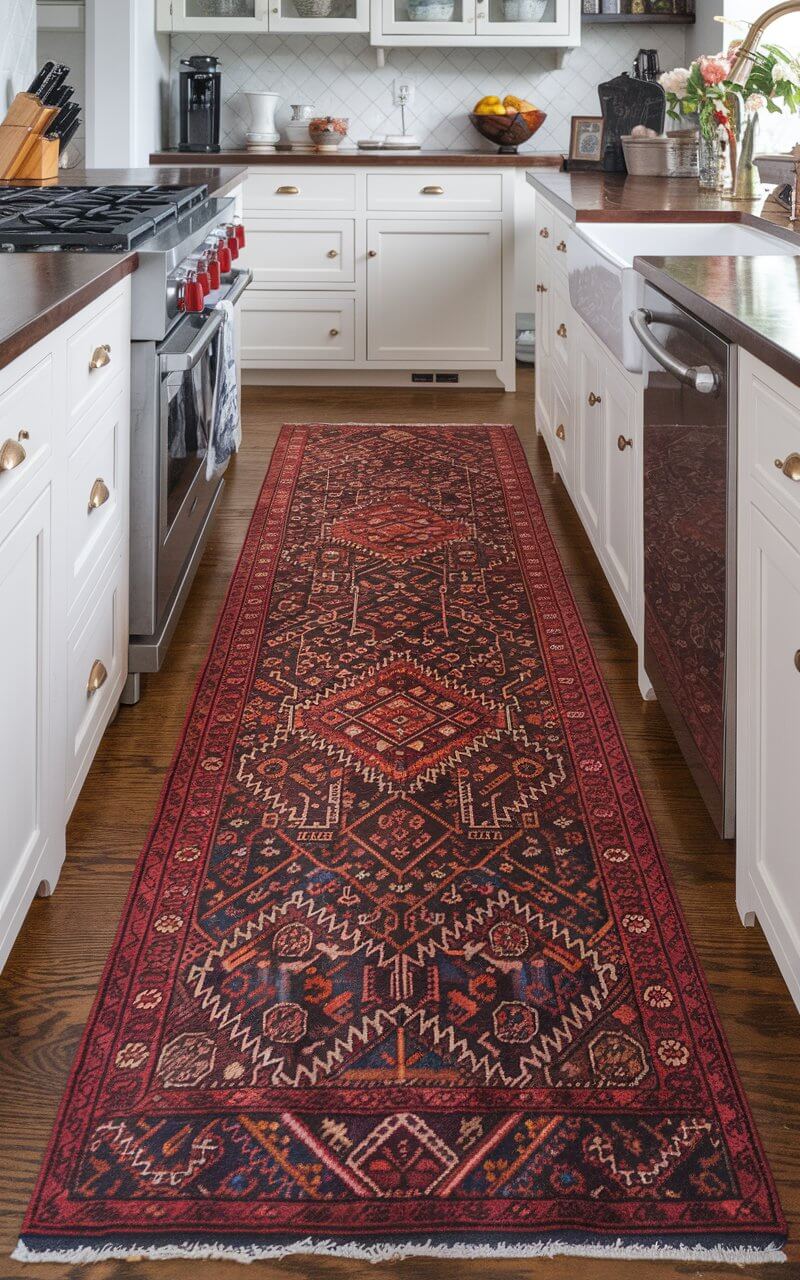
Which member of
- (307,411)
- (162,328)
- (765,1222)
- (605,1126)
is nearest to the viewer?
(765,1222)

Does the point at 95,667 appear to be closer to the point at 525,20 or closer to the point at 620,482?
the point at 620,482

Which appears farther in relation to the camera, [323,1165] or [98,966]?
[98,966]

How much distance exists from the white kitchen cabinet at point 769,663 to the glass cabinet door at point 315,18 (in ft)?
14.5

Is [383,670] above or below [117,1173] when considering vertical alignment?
above

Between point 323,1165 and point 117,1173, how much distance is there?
0.68 ft

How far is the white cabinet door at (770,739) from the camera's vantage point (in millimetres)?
1449

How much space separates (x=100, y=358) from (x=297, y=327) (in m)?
3.65

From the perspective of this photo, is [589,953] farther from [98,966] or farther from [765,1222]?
[98,966]

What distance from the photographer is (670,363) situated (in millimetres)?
1895

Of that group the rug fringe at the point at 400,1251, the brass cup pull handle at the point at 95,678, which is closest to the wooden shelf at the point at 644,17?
the brass cup pull handle at the point at 95,678

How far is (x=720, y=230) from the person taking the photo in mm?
3094

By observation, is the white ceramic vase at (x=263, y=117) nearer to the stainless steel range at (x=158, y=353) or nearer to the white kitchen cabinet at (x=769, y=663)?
the stainless steel range at (x=158, y=353)

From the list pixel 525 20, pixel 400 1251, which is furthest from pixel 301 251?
pixel 400 1251

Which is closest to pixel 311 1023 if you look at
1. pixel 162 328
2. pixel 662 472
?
pixel 662 472
